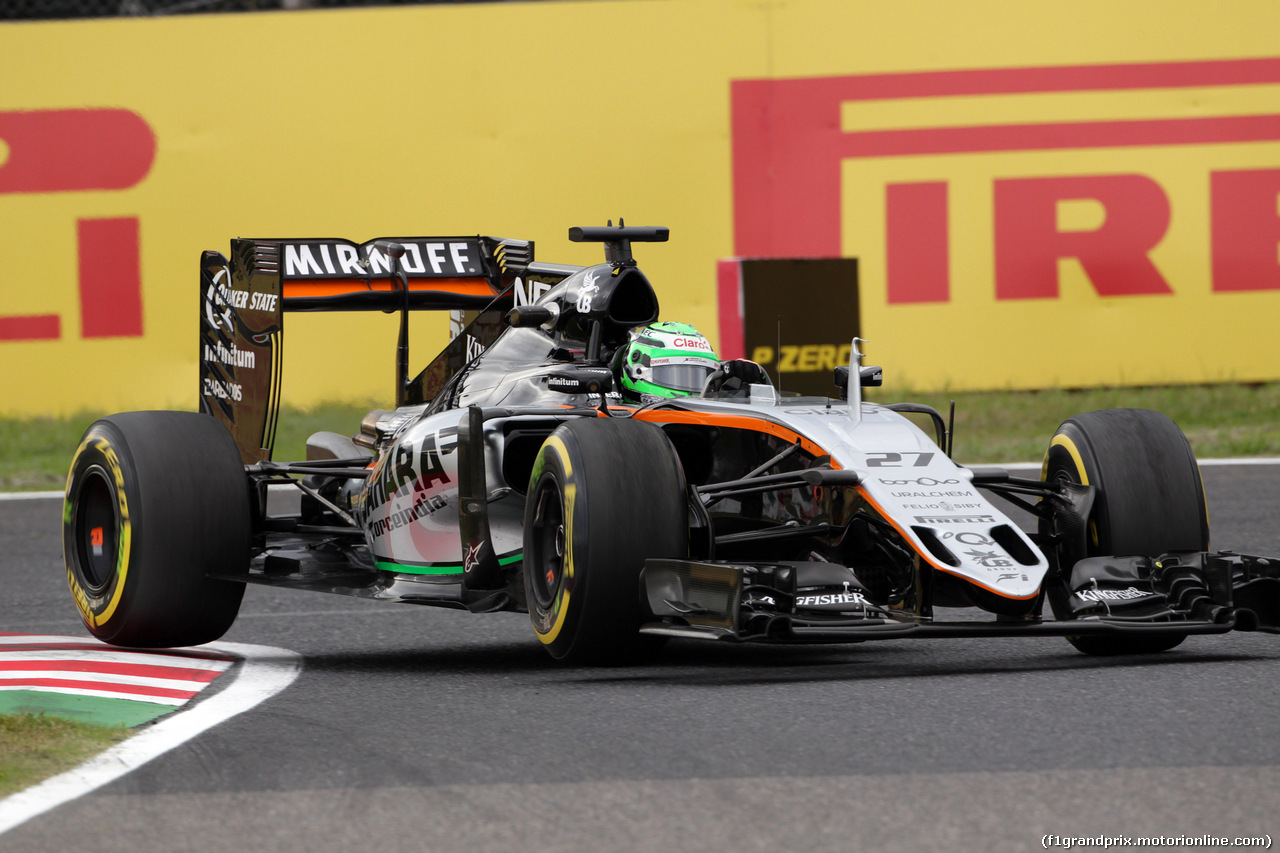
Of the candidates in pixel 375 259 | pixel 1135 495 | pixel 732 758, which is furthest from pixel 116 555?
pixel 1135 495

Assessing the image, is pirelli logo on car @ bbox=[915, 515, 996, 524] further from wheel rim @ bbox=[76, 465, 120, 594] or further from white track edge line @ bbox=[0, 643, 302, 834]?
wheel rim @ bbox=[76, 465, 120, 594]

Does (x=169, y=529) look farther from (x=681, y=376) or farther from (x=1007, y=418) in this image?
(x=1007, y=418)

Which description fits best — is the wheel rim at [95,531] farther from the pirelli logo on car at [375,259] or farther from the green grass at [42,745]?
the green grass at [42,745]

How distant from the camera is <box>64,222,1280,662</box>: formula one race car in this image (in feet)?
18.7

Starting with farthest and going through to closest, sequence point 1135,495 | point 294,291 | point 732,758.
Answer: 1. point 294,291
2. point 1135,495
3. point 732,758

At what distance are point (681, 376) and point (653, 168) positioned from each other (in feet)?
28.1

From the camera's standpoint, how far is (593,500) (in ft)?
18.7

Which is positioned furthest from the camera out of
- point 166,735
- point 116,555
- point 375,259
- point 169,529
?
point 375,259

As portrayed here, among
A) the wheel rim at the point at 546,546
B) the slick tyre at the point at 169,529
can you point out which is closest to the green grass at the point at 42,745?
the wheel rim at the point at 546,546

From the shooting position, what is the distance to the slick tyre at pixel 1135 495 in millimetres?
6195

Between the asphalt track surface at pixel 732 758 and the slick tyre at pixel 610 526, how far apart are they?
159 mm

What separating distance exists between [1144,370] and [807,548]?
9.29 metres

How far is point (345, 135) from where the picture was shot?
50.2 feet

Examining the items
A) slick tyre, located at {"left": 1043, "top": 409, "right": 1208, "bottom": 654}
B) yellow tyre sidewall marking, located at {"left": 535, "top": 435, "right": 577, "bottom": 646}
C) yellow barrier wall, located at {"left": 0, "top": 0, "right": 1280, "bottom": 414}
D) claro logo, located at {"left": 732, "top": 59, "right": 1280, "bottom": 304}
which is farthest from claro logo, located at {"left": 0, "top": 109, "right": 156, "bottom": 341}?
slick tyre, located at {"left": 1043, "top": 409, "right": 1208, "bottom": 654}
